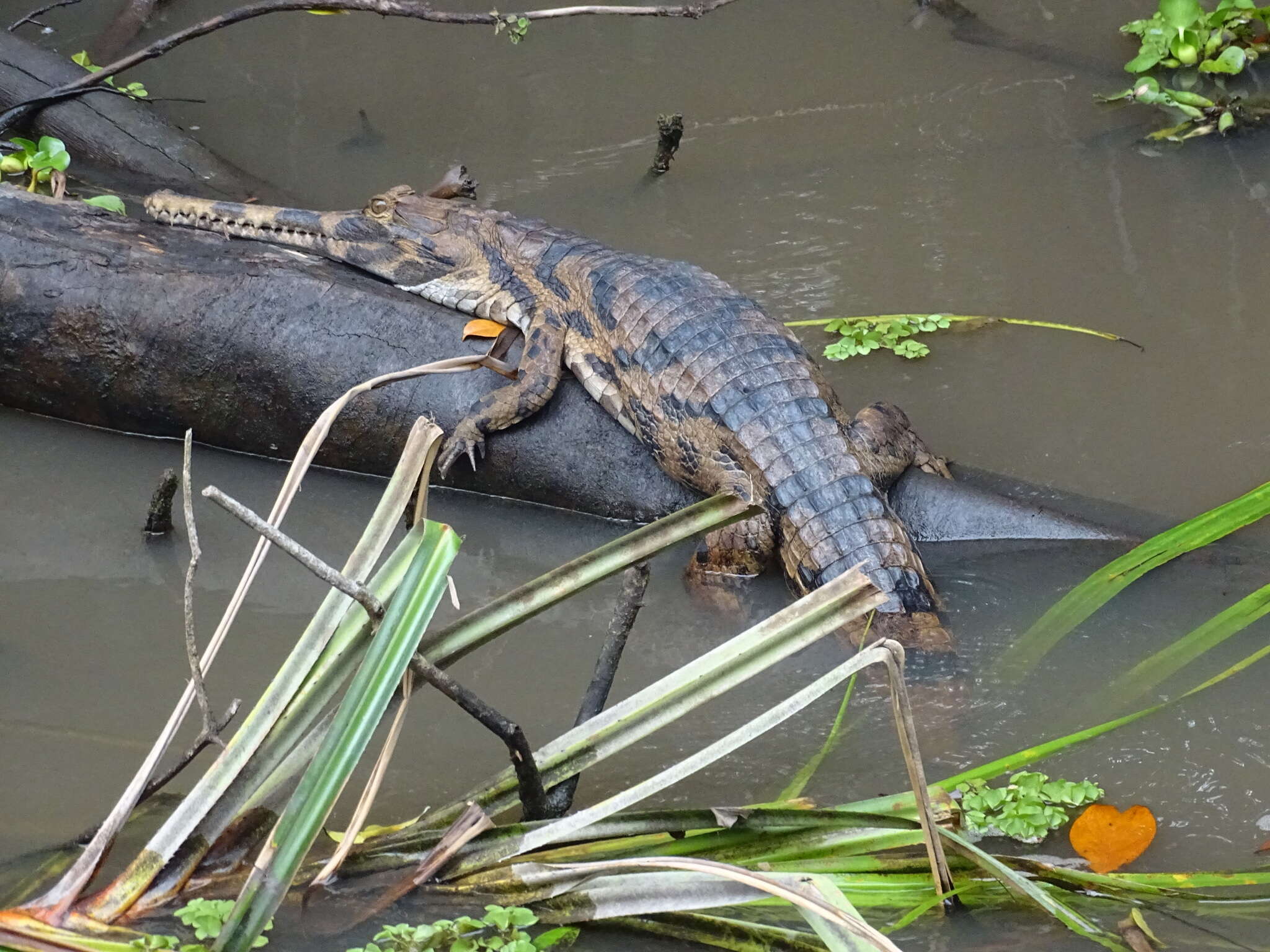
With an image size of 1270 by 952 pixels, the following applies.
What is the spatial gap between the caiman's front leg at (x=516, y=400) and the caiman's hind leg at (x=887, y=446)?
1.01 m

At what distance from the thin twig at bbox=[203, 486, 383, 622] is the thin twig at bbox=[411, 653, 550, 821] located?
17 cm

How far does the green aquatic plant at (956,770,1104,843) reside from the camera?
242 centimetres

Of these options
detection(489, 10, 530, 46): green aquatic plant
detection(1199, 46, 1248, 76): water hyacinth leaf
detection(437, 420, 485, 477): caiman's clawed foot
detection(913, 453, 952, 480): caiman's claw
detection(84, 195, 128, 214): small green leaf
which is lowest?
detection(437, 420, 485, 477): caiman's clawed foot

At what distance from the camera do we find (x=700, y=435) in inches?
148

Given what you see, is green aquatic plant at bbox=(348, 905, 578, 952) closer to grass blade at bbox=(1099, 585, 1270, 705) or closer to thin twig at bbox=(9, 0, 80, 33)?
grass blade at bbox=(1099, 585, 1270, 705)

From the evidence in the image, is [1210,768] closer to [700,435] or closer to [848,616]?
[848,616]

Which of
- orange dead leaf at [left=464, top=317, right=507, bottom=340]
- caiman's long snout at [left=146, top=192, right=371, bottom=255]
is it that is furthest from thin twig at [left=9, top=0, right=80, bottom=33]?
orange dead leaf at [left=464, top=317, right=507, bottom=340]

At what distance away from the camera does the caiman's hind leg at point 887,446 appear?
3639 millimetres

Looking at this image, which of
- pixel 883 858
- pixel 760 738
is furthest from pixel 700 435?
pixel 883 858

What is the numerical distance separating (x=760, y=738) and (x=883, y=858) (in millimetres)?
721

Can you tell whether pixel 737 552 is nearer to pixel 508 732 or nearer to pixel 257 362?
pixel 257 362

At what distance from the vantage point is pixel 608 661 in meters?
2.18

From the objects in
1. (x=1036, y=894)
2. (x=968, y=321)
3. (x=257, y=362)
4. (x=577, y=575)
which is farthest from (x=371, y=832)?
(x=968, y=321)

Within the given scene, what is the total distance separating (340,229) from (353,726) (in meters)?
3.28
